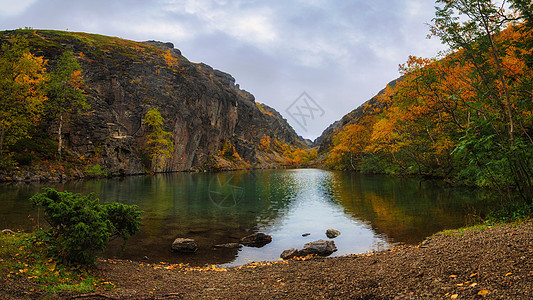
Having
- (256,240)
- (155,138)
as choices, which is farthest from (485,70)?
(155,138)

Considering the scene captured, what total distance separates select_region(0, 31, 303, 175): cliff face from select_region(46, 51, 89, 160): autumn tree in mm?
1860

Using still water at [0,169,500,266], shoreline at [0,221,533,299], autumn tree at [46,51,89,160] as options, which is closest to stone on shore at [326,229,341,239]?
still water at [0,169,500,266]

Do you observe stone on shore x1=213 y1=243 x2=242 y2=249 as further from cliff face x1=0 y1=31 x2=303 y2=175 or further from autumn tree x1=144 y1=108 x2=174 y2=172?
autumn tree x1=144 y1=108 x2=174 y2=172

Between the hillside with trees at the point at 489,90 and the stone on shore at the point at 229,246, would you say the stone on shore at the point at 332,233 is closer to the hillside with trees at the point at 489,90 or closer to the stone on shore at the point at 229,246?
the stone on shore at the point at 229,246

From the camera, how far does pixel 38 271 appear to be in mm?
6809

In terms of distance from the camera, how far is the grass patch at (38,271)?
20.3 ft

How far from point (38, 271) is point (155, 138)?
71530mm

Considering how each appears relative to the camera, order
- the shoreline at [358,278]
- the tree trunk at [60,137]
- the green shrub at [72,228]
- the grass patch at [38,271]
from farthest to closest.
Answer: the tree trunk at [60,137] < the green shrub at [72,228] < the grass patch at [38,271] < the shoreline at [358,278]

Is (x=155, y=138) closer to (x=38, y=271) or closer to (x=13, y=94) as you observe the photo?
(x=13, y=94)

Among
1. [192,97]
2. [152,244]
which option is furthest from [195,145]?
[152,244]

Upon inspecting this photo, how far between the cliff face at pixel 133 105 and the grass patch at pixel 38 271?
52.1 m

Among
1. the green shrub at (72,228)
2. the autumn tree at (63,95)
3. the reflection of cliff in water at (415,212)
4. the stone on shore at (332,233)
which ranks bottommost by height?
the stone on shore at (332,233)

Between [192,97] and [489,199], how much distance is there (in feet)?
283

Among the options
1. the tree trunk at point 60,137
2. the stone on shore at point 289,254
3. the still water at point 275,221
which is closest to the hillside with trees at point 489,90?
the still water at point 275,221
